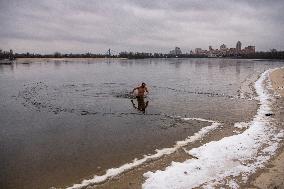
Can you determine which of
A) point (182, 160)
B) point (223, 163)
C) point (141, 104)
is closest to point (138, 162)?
point (182, 160)

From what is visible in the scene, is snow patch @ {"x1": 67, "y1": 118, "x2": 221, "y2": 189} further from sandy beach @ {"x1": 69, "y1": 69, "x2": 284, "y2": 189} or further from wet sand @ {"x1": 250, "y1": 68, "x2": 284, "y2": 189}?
wet sand @ {"x1": 250, "y1": 68, "x2": 284, "y2": 189}

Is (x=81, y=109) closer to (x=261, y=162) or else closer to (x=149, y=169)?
(x=149, y=169)

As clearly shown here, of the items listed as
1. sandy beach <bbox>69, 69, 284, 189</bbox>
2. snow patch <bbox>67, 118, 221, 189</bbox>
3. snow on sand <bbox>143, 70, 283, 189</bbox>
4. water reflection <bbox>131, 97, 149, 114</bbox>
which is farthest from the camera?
water reflection <bbox>131, 97, 149, 114</bbox>

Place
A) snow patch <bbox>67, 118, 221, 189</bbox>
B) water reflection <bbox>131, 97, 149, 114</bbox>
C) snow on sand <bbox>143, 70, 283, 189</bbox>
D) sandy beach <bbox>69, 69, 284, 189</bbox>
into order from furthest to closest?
water reflection <bbox>131, 97, 149, 114</bbox>
snow patch <bbox>67, 118, 221, 189</bbox>
snow on sand <bbox>143, 70, 283, 189</bbox>
sandy beach <bbox>69, 69, 284, 189</bbox>

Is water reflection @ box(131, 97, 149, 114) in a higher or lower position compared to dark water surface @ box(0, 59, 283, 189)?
higher

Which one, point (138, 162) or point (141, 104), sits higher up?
point (141, 104)

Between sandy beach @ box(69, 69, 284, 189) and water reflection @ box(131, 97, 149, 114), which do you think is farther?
water reflection @ box(131, 97, 149, 114)

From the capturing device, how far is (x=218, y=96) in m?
24.7

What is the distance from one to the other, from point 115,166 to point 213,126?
21.1 feet

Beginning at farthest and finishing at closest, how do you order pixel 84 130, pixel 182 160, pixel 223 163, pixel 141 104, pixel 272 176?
pixel 141 104
pixel 84 130
pixel 182 160
pixel 223 163
pixel 272 176

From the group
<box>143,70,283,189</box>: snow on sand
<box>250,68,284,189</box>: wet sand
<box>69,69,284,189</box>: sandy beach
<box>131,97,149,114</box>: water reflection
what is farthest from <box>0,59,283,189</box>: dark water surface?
<box>250,68,284,189</box>: wet sand

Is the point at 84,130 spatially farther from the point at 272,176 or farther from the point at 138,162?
the point at 272,176

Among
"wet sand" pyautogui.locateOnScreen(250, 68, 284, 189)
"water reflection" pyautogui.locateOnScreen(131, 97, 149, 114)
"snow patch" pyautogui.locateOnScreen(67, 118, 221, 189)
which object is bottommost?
"snow patch" pyautogui.locateOnScreen(67, 118, 221, 189)

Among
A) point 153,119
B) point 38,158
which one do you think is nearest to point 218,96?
point 153,119
